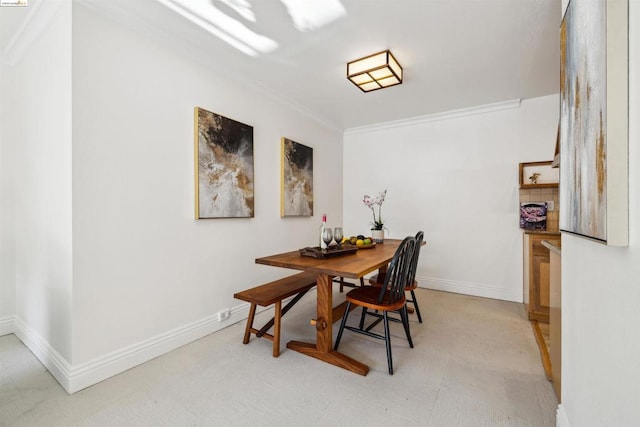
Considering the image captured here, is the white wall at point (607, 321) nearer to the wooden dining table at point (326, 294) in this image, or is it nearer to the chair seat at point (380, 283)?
the wooden dining table at point (326, 294)

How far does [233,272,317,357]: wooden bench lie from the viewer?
84.4 inches

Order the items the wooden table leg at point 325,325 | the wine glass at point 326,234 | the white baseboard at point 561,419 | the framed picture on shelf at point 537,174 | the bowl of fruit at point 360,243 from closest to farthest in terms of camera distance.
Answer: the white baseboard at point 561,419
the wooden table leg at point 325,325
the wine glass at point 326,234
the bowl of fruit at point 360,243
the framed picture on shelf at point 537,174

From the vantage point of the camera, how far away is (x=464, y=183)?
12.6 ft

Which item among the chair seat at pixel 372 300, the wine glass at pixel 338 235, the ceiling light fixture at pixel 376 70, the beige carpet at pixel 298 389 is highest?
the ceiling light fixture at pixel 376 70

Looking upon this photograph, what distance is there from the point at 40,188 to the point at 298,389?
2385mm

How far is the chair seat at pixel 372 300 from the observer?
197 cm

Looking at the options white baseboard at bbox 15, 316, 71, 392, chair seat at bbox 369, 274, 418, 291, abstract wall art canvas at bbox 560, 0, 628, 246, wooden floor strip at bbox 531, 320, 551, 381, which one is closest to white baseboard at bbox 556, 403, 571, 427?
wooden floor strip at bbox 531, 320, 551, 381

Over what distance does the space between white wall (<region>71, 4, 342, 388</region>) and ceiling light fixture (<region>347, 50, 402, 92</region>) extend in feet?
3.83

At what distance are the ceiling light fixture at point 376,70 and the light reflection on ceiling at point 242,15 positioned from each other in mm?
570

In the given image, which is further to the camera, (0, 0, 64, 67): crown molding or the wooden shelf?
the wooden shelf

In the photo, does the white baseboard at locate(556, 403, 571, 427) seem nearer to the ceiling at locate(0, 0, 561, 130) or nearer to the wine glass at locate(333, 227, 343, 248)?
the wine glass at locate(333, 227, 343, 248)

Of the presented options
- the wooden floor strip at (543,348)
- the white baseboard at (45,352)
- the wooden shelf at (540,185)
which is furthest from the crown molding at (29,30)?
the wooden shelf at (540,185)

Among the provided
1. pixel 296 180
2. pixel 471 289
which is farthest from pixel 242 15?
pixel 471 289

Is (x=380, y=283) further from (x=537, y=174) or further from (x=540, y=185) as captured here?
(x=537, y=174)
